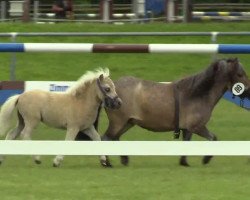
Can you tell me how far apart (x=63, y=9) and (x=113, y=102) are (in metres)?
20.6

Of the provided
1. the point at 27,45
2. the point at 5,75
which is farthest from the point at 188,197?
the point at 5,75

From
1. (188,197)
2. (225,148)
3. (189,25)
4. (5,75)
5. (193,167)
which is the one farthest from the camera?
(189,25)

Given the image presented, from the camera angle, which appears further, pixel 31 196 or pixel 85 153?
pixel 85 153

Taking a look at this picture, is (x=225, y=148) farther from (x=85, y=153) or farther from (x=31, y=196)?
(x=31, y=196)

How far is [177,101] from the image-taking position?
9.48 meters

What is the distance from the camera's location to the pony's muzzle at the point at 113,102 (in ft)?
29.5

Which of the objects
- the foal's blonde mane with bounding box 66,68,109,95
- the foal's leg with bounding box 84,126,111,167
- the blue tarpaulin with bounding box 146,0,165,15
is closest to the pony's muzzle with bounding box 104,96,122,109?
the foal's blonde mane with bounding box 66,68,109,95

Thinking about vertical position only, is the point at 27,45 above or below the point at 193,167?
above

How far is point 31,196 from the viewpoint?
741cm

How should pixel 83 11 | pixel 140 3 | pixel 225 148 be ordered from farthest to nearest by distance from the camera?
pixel 83 11, pixel 140 3, pixel 225 148

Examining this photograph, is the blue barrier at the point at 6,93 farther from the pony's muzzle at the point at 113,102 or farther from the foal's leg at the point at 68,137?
the pony's muzzle at the point at 113,102

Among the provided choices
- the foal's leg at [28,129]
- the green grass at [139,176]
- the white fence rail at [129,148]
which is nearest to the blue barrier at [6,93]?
the green grass at [139,176]

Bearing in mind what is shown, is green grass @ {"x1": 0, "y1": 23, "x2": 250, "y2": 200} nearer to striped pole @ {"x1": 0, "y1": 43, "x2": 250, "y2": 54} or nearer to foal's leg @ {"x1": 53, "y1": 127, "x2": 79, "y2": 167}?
foal's leg @ {"x1": 53, "y1": 127, "x2": 79, "y2": 167}

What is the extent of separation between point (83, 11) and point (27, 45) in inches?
1064
